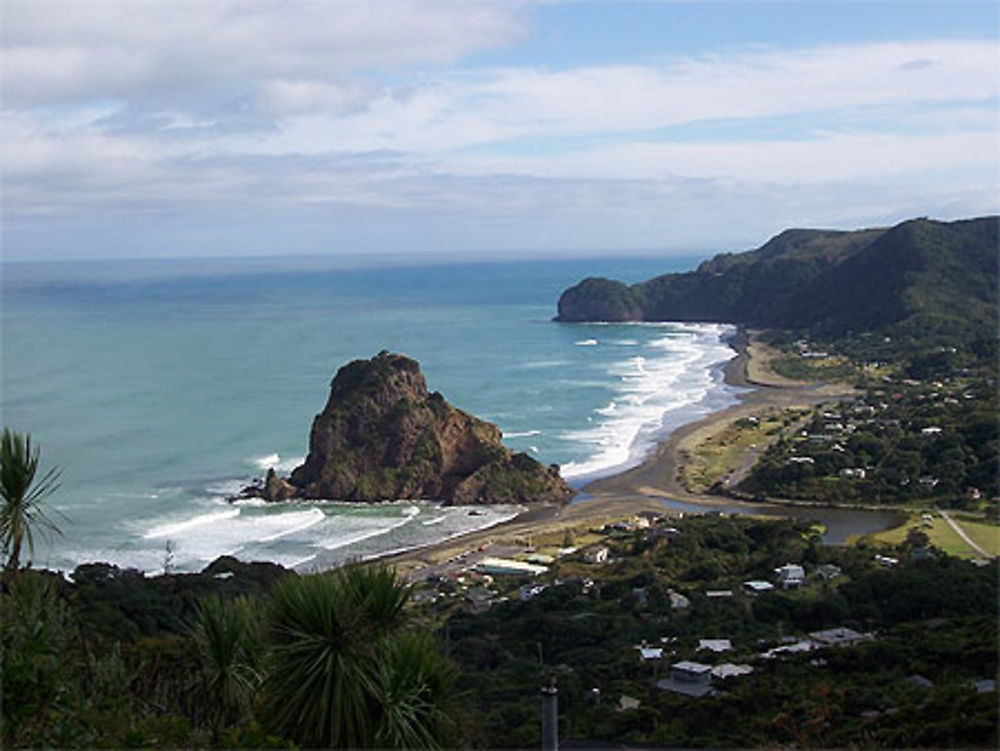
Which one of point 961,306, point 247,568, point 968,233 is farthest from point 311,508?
point 968,233

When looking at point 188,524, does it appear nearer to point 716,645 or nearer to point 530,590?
point 530,590

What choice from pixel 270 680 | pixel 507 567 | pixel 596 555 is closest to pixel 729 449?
pixel 596 555

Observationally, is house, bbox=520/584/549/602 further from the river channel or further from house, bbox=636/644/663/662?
the river channel

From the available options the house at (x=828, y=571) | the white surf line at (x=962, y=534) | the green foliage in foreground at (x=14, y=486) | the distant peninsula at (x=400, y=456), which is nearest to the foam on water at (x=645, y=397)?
the distant peninsula at (x=400, y=456)

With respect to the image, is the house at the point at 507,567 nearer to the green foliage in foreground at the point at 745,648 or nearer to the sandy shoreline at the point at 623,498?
the green foliage in foreground at the point at 745,648

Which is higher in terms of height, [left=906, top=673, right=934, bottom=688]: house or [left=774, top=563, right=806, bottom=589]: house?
[left=906, top=673, right=934, bottom=688]: house

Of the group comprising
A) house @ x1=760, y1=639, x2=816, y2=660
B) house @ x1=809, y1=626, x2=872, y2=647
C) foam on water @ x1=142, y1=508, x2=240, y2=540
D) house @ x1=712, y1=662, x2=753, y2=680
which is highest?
house @ x1=712, y1=662, x2=753, y2=680

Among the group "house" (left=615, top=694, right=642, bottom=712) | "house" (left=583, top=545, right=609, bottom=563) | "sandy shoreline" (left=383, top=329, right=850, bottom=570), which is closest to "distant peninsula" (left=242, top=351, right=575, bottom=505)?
"sandy shoreline" (left=383, top=329, right=850, bottom=570)
